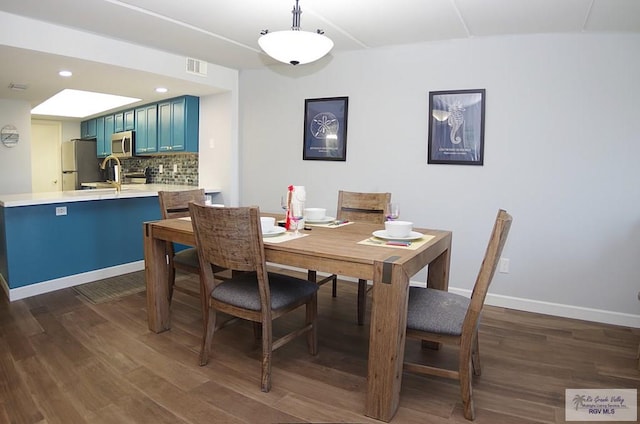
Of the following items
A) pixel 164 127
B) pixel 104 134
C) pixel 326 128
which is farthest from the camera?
pixel 104 134

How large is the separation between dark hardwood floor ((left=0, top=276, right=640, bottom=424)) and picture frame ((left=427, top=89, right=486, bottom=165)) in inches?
52.0

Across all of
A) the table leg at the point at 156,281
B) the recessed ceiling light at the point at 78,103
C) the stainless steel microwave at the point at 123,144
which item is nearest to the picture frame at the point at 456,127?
the table leg at the point at 156,281

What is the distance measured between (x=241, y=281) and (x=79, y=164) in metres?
6.33

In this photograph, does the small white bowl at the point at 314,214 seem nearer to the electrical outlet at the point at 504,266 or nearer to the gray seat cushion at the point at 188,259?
the gray seat cushion at the point at 188,259

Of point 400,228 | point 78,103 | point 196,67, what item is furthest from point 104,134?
point 400,228

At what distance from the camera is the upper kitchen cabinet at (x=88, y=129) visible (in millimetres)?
7059

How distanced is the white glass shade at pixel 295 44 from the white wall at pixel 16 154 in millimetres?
5098

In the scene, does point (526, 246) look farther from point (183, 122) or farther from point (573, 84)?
point (183, 122)

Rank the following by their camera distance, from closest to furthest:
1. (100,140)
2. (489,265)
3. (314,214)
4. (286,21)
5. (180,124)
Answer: (489,265)
(314,214)
(286,21)
(180,124)
(100,140)

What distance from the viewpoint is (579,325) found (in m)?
2.91

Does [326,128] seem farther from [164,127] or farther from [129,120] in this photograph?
[129,120]

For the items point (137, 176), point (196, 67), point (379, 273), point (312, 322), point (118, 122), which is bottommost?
point (312, 322)

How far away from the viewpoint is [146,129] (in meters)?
5.39

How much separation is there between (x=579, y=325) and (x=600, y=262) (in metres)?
0.50
